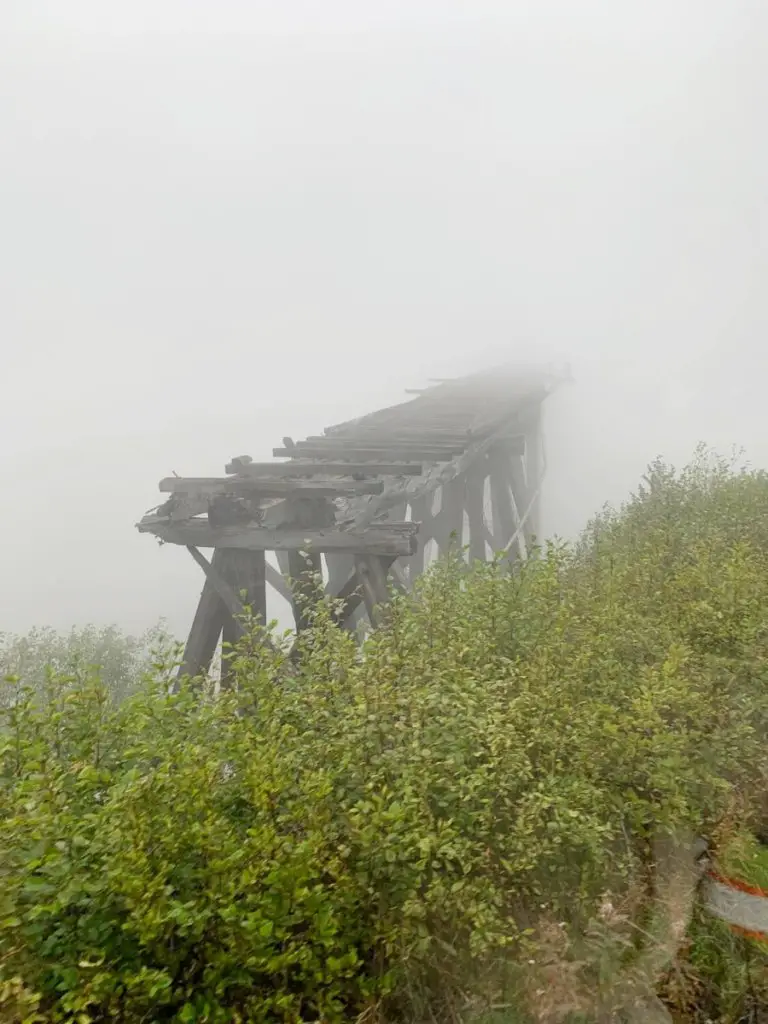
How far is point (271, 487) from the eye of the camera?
5.82 meters

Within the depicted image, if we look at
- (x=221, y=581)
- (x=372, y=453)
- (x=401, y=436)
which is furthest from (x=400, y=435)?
(x=221, y=581)

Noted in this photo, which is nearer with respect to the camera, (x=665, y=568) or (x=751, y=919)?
(x=751, y=919)

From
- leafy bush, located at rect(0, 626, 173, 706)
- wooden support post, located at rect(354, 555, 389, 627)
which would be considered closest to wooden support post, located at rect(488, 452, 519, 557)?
wooden support post, located at rect(354, 555, 389, 627)

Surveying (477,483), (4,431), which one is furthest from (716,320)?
(4,431)

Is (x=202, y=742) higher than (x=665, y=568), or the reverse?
(x=665, y=568)

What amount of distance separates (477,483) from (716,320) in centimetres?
6937

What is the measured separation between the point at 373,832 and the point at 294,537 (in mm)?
3451

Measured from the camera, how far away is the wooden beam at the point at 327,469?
6.44m

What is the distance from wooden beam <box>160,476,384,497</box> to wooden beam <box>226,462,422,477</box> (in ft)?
1.46

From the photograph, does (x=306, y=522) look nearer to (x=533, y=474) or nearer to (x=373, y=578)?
(x=373, y=578)

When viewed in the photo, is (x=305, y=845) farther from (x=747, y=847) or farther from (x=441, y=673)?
(x=747, y=847)

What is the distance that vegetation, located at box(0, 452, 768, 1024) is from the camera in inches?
77.8

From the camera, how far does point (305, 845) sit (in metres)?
2.13

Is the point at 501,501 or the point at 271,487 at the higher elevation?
the point at 501,501
